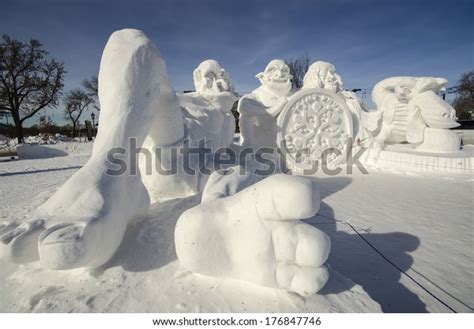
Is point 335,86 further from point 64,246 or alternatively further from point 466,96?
point 466,96

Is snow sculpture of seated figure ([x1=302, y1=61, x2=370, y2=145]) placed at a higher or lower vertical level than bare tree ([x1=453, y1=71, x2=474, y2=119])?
lower

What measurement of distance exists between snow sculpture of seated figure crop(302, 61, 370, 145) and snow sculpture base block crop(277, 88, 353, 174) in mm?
171

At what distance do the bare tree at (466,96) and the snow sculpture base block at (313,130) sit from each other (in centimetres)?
1860

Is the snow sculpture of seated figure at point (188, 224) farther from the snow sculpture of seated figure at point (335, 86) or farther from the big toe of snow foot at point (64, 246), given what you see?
the snow sculpture of seated figure at point (335, 86)

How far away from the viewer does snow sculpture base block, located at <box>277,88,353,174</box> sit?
9.78ft

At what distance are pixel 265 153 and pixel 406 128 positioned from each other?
197 cm

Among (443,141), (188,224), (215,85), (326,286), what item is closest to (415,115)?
(443,141)

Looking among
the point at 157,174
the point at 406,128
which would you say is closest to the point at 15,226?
the point at 157,174

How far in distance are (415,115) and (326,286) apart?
3353 mm

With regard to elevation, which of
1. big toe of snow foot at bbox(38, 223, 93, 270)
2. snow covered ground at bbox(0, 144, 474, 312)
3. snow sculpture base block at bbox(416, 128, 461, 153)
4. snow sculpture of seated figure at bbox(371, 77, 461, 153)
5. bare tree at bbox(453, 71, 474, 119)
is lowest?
snow covered ground at bbox(0, 144, 474, 312)

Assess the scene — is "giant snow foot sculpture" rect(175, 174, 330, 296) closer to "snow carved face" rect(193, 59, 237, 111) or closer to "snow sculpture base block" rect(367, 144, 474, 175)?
"snow carved face" rect(193, 59, 237, 111)
